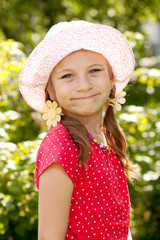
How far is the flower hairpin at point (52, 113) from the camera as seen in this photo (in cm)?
193

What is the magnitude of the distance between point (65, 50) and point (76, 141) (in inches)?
16.9

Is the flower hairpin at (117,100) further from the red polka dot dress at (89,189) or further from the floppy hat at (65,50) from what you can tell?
the red polka dot dress at (89,189)

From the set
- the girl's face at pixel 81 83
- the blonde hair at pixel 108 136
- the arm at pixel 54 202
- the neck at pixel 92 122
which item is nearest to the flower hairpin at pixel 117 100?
the blonde hair at pixel 108 136

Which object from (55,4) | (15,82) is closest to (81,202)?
(15,82)

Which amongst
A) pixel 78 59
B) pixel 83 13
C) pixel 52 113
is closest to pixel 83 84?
pixel 78 59

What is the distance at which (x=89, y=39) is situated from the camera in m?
1.88

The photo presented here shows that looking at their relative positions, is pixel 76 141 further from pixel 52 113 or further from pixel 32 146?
pixel 32 146

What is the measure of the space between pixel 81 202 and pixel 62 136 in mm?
322

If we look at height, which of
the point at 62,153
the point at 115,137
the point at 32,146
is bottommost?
the point at 32,146

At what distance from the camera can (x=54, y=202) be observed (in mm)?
1664

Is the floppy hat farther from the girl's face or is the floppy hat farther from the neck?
the neck

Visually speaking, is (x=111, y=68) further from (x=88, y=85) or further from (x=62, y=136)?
(x=62, y=136)

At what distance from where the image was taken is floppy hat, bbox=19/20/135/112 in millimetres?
1848

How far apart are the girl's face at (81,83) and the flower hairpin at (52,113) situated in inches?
1.7
